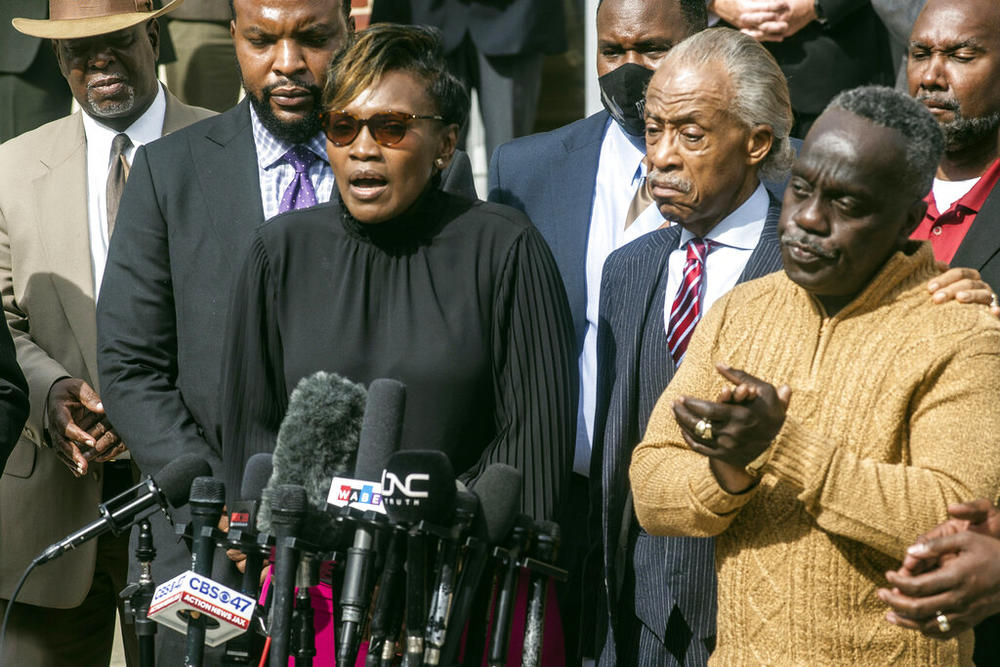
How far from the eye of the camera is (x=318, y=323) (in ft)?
11.7

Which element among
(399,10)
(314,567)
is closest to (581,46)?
(399,10)

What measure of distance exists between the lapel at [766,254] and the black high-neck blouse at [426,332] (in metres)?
0.48

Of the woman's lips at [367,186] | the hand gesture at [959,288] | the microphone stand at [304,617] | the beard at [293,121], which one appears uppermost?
the beard at [293,121]

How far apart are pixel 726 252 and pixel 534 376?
62cm

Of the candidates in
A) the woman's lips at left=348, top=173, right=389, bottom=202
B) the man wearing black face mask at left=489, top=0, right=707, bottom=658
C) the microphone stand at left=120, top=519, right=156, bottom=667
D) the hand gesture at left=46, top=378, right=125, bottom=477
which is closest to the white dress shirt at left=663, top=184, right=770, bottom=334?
the man wearing black face mask at left=489, top=0, right=707, bottom=658

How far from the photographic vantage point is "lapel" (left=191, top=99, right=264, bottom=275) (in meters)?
4.21

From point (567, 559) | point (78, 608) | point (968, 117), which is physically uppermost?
point (968, 117)

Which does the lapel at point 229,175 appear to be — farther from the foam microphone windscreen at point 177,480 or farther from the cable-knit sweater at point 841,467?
the cable-knit sweater at point 841,467

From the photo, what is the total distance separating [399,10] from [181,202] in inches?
107

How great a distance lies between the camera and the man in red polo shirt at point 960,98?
3.94 m

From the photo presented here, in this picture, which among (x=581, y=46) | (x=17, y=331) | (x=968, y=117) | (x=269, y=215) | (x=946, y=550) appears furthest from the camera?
(x=581, y=46)

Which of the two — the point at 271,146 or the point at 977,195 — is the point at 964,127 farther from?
the point at 271,146

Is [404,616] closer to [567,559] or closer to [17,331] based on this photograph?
[567,559]

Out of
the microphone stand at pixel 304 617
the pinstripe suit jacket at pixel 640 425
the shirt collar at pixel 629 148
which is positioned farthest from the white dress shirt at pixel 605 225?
the microphone stand at pixel 304 617
